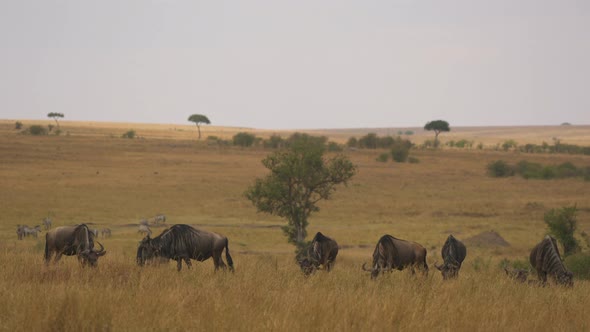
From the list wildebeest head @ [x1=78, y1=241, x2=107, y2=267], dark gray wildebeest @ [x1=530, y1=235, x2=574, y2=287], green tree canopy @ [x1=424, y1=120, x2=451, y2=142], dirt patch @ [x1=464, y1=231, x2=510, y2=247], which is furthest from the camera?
green tree canopy @ [x1=424, y1=120, x2=451, y2=142]

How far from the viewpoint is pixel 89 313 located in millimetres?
7012

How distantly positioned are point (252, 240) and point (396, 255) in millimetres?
23392

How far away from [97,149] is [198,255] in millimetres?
78713

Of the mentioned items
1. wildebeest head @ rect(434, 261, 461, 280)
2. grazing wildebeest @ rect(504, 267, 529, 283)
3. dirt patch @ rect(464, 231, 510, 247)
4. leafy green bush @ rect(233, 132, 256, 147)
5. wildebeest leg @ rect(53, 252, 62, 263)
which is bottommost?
dirt patch @ rect(464, 231, 510, 247)

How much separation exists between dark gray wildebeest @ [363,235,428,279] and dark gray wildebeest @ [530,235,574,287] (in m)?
2.24

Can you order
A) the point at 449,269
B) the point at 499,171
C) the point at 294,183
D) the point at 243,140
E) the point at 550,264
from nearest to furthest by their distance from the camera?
the point at 449,269
the point at 550,264
the point at 294,183
the point at 499,171
the point at 243,140

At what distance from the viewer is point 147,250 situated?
41.4ft

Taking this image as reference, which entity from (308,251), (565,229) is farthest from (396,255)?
(565,229)

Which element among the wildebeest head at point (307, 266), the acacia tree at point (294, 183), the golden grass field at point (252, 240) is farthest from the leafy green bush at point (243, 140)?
the wildebeest head at point (307, 266)

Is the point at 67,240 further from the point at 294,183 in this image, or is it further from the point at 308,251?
the point at 294,183

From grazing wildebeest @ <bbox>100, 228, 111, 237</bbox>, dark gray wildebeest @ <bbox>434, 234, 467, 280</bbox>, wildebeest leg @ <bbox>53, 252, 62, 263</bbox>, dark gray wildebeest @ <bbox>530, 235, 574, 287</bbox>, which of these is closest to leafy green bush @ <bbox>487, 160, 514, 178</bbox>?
grazing wildebeest @ <bbox>100, 228, 111, 237</bbox>

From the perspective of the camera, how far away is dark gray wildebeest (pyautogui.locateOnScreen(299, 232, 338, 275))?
12.5 meters

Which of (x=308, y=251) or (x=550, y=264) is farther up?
(x=308, y=251)

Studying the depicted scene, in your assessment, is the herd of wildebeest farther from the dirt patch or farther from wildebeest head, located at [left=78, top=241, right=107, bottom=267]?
the dirt patch
